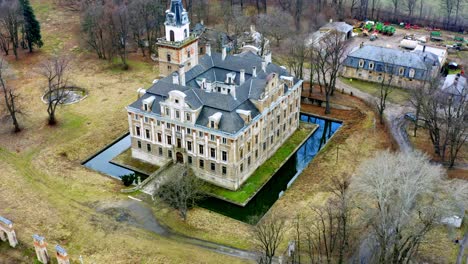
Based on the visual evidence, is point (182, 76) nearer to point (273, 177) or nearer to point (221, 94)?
point (221, 94)

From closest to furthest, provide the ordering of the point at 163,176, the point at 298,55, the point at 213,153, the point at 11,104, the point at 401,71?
1. the point at 213,153
2. the point at 163,176
3. the point at 11,104
4. the point at 298,55
5. the point at 401,71

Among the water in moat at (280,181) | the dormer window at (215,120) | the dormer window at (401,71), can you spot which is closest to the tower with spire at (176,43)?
the dormer window at (215,120)

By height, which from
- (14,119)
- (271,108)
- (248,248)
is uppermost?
(271,108)

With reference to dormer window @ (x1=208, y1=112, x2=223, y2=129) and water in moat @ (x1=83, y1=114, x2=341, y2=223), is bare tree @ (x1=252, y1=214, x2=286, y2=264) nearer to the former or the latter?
water in moat @ (x1=83, y1=114, x2=341, y2=223)

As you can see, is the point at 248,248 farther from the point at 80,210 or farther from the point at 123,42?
the point at 123,42

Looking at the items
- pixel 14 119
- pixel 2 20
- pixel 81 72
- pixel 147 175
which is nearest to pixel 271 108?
pixel 147 175

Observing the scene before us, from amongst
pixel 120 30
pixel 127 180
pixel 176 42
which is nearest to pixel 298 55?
pixel 176 42
